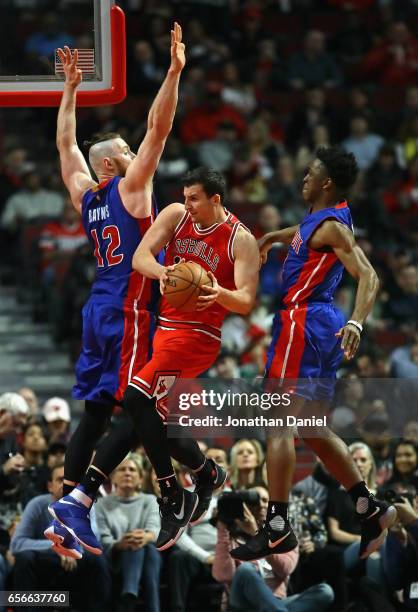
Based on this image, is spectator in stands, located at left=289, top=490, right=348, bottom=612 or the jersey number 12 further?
spectator in stands, located at left=289, top=490, right=348, bottom=612

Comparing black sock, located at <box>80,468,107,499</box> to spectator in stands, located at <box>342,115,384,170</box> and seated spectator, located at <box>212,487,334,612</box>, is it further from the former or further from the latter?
spectator in stands, located at <box>342,115,384,170</box>

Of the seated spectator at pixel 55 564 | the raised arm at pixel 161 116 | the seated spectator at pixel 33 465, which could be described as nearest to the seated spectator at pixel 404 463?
the seated spectator at pixel 55 564

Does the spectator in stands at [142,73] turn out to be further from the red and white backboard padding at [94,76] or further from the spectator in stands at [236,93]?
the red and white backboard padding at [94,76]

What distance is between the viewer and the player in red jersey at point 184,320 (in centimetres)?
805

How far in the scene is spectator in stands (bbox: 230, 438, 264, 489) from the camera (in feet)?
35.8

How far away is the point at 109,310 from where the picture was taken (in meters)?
8.23

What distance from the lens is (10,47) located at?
35.4 feet

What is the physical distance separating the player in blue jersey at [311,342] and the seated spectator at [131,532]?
238 cm

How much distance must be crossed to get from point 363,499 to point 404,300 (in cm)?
705

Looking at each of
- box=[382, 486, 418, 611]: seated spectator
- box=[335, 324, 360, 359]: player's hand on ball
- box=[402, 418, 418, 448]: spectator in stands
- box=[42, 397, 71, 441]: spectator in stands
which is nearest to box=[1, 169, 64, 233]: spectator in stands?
box=[42, 397, 71, 441]: spectator in stands

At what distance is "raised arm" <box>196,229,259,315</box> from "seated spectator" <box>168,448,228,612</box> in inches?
120

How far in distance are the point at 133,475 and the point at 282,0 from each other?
11139 mm

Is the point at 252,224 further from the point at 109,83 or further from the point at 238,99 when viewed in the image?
the point at 109,83

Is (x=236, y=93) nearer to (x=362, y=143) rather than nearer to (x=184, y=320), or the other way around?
(x=362, y=143)
